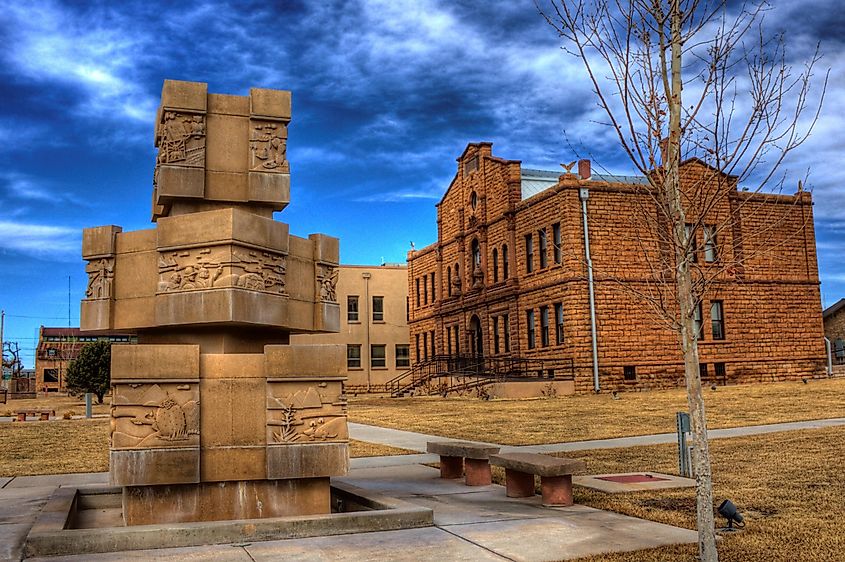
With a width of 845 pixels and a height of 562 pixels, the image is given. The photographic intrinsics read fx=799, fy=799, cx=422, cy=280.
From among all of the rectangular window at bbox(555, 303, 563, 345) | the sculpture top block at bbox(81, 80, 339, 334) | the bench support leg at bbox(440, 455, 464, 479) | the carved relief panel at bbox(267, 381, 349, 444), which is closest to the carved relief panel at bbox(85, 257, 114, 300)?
the sculpture top block at bbox(81, 80, 339, 334)

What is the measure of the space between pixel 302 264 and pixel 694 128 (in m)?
4.54

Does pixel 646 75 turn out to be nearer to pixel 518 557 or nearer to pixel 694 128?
pixel 694 128

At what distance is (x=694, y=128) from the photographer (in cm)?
625

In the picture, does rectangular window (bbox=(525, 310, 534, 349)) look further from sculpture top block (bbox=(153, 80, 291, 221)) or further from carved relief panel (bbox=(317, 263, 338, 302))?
sculpture top block (bbox=(153, 80, 291, 221))

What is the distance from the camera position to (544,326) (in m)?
40.5

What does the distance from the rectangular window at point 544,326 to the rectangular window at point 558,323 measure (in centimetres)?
89

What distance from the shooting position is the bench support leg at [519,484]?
384 inches

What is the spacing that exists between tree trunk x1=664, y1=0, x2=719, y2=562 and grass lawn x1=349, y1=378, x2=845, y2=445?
10.8 meters

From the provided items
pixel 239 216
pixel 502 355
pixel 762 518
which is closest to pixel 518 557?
pixel 762 518

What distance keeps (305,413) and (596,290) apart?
103ft

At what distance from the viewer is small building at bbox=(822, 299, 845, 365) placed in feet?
159

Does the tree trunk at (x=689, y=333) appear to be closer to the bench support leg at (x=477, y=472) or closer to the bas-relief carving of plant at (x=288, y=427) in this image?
the bas-relief carving of plant at (x=288, y=427)

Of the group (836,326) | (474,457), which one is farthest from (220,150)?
(836,326)

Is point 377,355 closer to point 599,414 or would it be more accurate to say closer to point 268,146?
point 599,414
